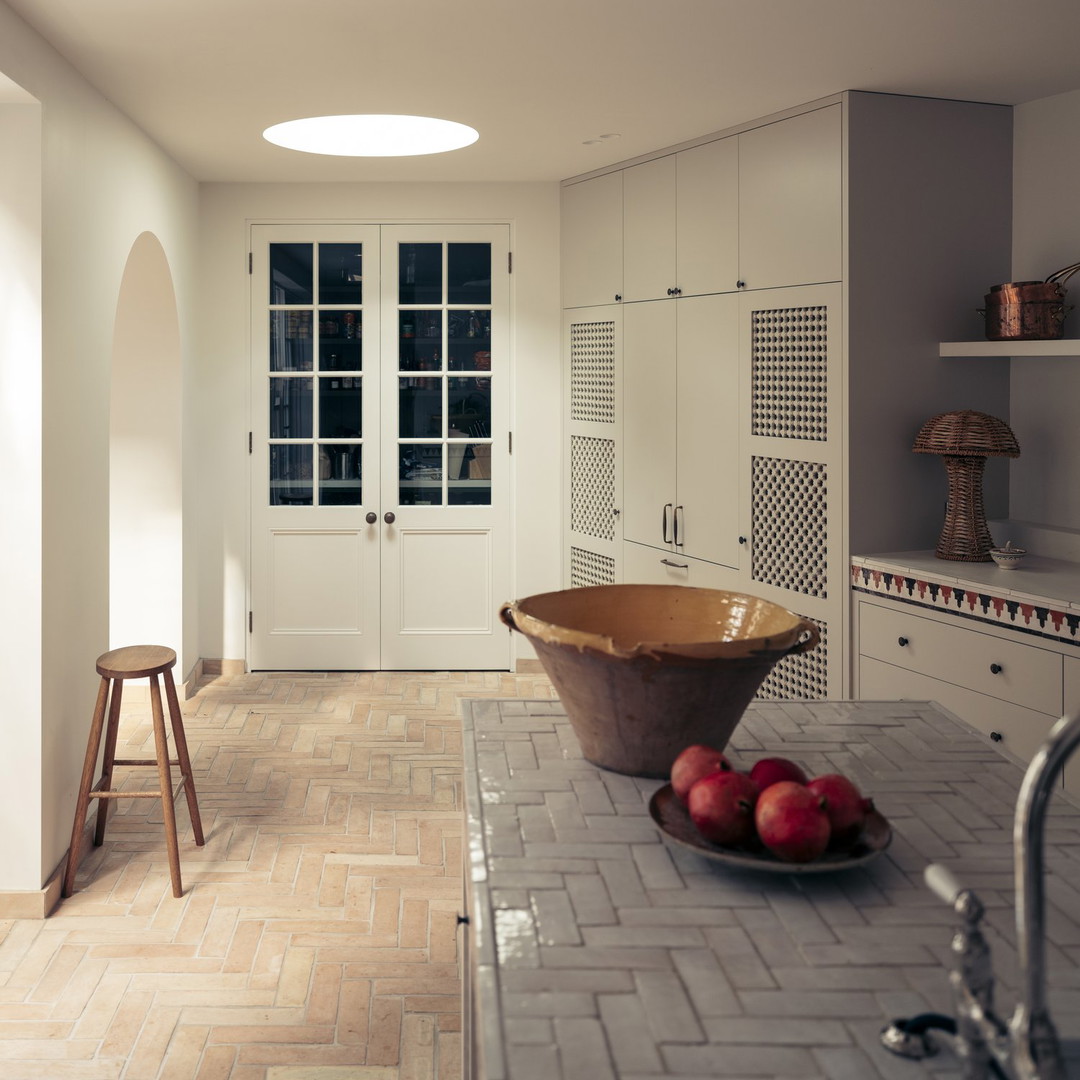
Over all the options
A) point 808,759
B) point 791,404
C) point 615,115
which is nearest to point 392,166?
point 615,115

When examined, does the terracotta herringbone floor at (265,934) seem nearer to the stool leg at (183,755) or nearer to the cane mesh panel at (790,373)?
the stool leg at (183,755)

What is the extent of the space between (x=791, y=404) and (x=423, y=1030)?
9.08 ft

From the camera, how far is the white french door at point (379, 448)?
6.24 metres

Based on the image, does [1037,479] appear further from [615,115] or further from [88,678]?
[88,678]

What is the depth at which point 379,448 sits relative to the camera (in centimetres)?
630

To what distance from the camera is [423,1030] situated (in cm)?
286

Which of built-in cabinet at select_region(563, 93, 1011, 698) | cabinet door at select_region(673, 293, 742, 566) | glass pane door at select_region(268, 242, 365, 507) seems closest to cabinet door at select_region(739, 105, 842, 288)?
built-in cabinet at select_region(563, 93, 1011, 698)

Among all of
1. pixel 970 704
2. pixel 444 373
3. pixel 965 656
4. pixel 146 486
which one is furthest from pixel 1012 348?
pixel 146 486

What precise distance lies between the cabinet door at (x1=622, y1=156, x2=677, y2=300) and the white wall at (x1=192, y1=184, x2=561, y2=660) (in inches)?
30.3

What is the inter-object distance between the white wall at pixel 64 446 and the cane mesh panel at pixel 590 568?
2.59 metres

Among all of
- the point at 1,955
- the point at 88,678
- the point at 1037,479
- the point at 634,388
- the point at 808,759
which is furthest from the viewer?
the point at 634,388

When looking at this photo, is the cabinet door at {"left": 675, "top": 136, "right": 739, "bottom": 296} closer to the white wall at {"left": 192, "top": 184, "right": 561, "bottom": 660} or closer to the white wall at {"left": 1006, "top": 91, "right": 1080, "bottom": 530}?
the white wall at {"left": 1006, "top": 91, "right": 1080, "bottom": 530}

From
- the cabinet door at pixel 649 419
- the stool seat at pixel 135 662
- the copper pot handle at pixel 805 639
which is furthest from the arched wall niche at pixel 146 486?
the copper pot handle at pixel 805 639

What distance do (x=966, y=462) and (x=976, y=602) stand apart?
24.0 inches
